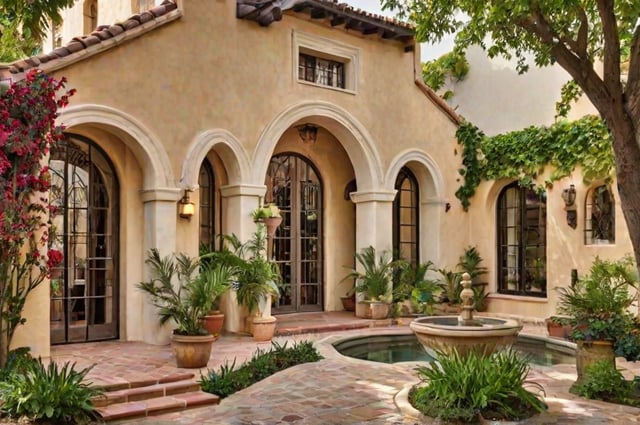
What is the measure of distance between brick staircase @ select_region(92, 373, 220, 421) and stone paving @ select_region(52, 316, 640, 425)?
0.13 m

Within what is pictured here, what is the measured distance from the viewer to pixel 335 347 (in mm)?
10781

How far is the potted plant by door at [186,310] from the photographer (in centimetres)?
855

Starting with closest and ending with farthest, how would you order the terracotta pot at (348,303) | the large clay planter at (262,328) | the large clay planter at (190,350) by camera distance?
the large clay planter at (190,350) → the large clay planter at (262,328) → the terracotta pot at (348,303)

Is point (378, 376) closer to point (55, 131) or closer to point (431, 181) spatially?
point (55, 131)

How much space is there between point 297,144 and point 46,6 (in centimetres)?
782

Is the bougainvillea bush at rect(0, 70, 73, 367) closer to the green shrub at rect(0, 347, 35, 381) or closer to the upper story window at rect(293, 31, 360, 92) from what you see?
the green shrub at rect(0, 347, 35, 381)

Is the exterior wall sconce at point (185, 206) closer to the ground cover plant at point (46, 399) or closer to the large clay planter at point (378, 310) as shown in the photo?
the ground cover plant at point (46, 399)

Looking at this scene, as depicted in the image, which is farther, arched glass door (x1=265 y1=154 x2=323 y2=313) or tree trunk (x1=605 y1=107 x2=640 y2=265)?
arched glass door (x1=265 y1=154 x2=323 y2=313)

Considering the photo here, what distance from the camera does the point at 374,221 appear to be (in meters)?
13.9

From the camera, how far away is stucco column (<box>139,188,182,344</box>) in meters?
10.4

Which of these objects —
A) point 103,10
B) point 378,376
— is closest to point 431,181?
point 378,376

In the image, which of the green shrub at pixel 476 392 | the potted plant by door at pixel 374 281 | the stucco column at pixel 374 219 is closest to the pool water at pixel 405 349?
the potted plant by door at pixel 374 281

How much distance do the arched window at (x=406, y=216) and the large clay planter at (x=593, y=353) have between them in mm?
7605

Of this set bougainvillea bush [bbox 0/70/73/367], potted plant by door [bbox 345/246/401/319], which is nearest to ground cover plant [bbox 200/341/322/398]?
bougainvillea bush [bbox 0/70/73/367]
